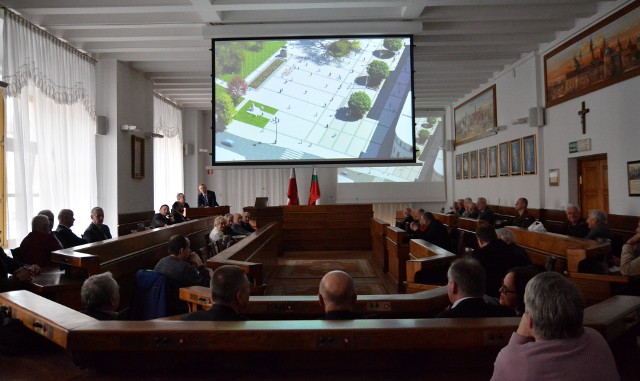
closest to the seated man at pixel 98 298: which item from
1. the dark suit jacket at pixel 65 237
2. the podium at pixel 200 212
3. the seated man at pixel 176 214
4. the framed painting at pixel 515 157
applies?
the dark suit jacket at pixel 65 237

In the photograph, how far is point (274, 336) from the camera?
1.92 m

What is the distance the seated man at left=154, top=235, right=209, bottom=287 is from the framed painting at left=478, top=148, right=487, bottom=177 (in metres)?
11.0

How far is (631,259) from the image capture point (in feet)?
16.2

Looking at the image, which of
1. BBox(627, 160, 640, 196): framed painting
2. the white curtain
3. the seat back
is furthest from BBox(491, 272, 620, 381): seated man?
the white curtain

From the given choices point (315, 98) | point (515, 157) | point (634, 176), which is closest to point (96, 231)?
point (315, 98)

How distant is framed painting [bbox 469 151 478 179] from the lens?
14.9m

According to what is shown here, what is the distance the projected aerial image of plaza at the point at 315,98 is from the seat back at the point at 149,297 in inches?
193

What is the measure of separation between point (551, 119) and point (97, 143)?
8.91 meters

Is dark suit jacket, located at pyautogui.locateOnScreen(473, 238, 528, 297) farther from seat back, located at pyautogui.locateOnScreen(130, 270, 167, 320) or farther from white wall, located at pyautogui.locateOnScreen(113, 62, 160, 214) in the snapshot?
white wall, located at pyautogui.locateOnScreen(113, 62, 160, 214)

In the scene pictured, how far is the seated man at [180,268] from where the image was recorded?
436 centimetres

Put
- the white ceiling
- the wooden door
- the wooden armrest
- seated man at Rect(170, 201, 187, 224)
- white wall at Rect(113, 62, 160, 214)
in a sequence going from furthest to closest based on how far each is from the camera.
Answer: seated man at Rect(170, 201, 187, 224) < white wall at Rect(113, 62, 160, 214) < the wooden door < the white ceiling < the wooden armrest

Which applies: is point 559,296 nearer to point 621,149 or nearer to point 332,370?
point 332,370

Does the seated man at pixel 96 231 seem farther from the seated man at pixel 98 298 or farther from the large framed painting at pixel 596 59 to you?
the large framed painting at pixel 596 59

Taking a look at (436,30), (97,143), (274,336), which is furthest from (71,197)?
(274,336)
